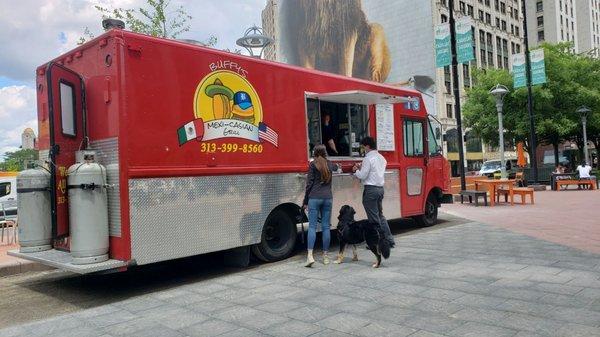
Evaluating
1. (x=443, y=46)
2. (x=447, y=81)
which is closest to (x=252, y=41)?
(x=443, y=46)

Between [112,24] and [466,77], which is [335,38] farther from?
[112,24]

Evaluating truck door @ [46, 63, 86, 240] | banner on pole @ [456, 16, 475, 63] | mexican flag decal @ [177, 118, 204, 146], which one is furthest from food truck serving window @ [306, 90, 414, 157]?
banner on pole @ [456, 16, 475, 63]

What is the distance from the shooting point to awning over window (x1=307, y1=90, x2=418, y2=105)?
8562mm

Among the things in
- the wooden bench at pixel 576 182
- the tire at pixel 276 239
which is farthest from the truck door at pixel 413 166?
the wooden bench at pixel 576 182

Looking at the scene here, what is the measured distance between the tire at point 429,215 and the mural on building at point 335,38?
57.9 meters

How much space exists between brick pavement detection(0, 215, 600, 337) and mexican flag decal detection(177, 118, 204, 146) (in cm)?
190

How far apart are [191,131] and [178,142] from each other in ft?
0.83

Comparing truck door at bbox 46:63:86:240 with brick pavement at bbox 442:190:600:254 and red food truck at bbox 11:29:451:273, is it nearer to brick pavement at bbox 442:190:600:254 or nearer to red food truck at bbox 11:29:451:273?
red food truck at bbox 11:29:451:273

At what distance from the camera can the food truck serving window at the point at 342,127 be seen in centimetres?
918

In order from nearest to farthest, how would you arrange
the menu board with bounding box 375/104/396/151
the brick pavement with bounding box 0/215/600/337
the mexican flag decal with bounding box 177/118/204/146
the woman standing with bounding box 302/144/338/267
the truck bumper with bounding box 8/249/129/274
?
1. the brick pavement with bounding box 0/215/600/337
2. the truck bumper with bounding box 8/249/129/274
3. the mexican flag decal with bounding box 177/118/204/146
4. the woman standing with bounding box 302/144/338/267
5. the menu board with bounding box 375/104/396/151

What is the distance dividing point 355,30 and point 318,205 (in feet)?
226

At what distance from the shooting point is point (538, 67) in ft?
74.1

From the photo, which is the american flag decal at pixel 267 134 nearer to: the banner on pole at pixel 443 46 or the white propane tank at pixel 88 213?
the white propane tank at pixel 88 213

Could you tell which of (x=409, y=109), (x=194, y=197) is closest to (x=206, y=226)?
(x=194, y=197)
